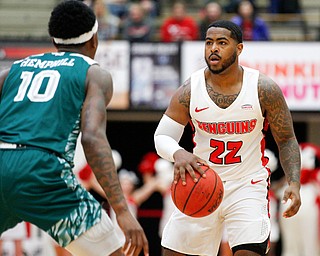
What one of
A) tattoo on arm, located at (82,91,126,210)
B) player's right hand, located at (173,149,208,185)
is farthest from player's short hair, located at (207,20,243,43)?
tattoo on arm, located at (82,91,126,210)

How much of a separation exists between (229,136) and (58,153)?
209 centimetres

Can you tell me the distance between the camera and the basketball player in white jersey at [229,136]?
6.96m

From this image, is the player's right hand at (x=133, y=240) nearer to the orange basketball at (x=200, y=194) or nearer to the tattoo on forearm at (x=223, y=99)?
the orange basketball at (x=200, y=194)

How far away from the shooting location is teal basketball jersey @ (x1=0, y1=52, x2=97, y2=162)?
5.33 m

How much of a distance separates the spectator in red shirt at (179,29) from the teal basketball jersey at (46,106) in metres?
11.1

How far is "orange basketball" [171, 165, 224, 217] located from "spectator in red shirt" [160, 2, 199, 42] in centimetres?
1010

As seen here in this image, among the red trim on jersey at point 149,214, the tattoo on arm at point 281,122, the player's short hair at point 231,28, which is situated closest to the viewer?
the tattoo on arm at point 281,122

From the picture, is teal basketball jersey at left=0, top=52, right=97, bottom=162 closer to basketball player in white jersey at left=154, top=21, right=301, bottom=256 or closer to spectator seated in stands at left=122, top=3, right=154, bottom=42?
basketball player in white jersey at left=154, top=21, right=301, bottom=256

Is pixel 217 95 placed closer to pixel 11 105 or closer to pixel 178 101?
pixel 178 101

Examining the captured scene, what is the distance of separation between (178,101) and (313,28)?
36.7 feet

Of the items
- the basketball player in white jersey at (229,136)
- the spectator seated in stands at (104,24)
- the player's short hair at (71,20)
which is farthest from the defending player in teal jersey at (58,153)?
the spectator seated in stands at (104,24)

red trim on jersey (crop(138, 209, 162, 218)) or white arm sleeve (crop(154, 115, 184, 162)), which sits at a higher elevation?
white arm sleeve (crop(154, 115, 184, 162))

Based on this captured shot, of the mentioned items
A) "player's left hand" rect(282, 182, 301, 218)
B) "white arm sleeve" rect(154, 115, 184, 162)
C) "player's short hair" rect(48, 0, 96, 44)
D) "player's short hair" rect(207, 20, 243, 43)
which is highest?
"player's short hair" rect(48, 0, 96, 44)

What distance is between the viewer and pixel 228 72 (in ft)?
23.3
